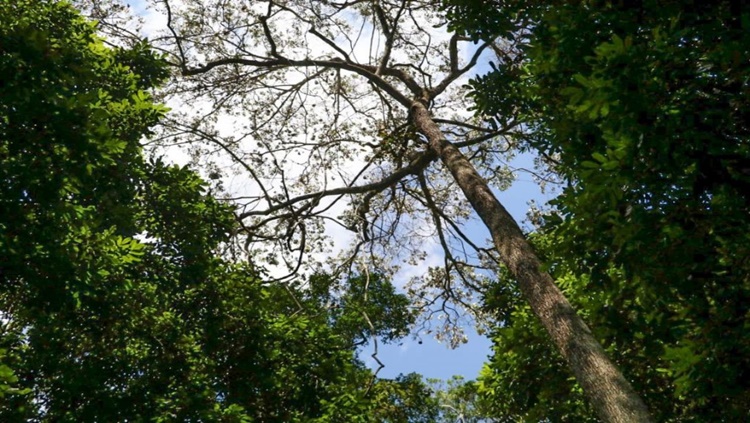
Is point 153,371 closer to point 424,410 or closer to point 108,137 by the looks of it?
point 108,137

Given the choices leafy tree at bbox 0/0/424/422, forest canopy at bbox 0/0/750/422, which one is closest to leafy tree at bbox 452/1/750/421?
forest canopy at bbox 0/0/750/422

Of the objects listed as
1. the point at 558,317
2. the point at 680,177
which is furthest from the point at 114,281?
the point at 680,177

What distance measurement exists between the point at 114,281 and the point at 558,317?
5306mm

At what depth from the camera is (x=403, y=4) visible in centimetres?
1230

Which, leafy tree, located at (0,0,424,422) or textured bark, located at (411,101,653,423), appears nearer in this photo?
textured bark, located at (411,101,653,423)

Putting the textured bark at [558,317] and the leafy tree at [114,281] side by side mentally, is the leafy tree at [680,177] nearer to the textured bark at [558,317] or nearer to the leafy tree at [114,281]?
the textured bark at [558,317]

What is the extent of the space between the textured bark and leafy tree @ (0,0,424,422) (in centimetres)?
324

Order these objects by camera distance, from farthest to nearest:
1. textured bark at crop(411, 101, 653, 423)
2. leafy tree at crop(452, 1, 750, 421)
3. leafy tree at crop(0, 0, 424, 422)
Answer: leafy tree at crop(0, 0, 424, 422) → textured bark at crop(411, 101, 653, 423) → leafy tree at crop(452, 1, 750, 421)

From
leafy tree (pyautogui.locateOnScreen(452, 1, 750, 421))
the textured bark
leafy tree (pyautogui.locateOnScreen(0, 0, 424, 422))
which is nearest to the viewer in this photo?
leafy tree (pyautogui.locateOnScreen(452, 1, 750, 421))

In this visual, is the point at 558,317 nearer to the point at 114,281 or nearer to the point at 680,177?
the point at 680,177

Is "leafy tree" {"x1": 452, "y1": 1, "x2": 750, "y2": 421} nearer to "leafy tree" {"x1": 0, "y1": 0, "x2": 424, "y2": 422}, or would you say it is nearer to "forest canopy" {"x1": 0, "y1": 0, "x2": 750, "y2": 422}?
"forest canopy" {"x1": 0, "y1": 0, "x2": 750, "y2": 422}

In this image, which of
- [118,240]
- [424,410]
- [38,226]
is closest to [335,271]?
[424,410]

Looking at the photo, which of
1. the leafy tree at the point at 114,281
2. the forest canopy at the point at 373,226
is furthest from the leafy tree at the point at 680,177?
the leafy tree at the point at 114,281

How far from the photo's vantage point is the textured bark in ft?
17.9
